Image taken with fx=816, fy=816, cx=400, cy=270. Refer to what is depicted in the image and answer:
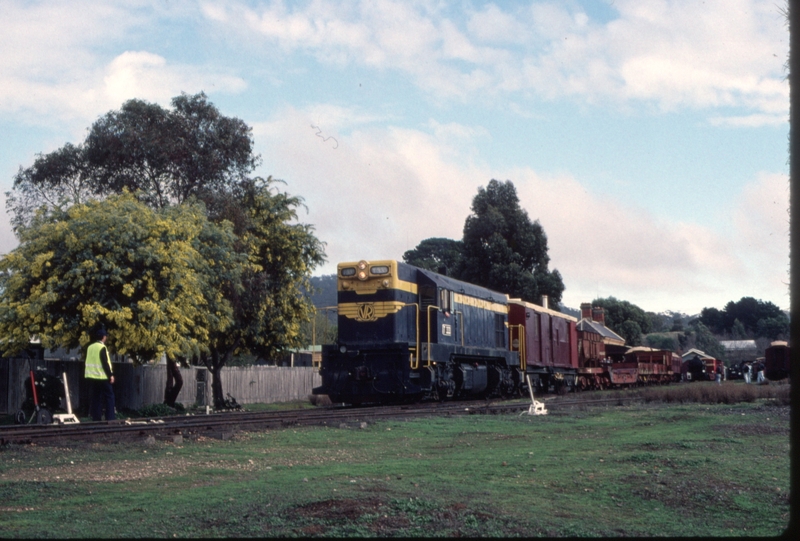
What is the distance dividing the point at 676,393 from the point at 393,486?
20.3 meters

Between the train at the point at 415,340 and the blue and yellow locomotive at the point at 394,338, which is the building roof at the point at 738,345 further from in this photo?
the blue and yellow locomotive at the point at 394,338

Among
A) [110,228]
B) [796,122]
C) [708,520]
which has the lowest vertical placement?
[708,520]

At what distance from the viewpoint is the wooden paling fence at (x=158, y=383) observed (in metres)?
25.8

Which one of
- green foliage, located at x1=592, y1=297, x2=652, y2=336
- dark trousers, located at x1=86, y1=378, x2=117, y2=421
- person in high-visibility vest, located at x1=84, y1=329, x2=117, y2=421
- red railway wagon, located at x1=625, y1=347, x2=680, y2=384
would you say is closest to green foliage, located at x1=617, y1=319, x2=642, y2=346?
green foliage, located at x1=592, y1=297, x2=652, y2=336

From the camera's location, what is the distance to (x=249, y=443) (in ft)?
44.3

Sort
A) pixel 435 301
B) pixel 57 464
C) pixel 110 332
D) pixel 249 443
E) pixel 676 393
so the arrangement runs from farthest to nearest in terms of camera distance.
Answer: pixel 676 393 → pixel 435 301 → pixel 110 332 → pixel 249 443 → pixel 57 464

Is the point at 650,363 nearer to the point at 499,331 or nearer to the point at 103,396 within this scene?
the point at 499,331

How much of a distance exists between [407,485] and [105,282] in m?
16.9

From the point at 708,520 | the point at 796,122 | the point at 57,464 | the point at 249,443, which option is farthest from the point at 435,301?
the point at 796,122

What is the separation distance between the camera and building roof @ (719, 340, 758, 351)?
10512 centimetres

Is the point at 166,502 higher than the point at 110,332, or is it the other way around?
the point at 110,332

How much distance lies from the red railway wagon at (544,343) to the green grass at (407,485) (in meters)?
16.2

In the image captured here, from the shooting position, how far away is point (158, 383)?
32.5 m

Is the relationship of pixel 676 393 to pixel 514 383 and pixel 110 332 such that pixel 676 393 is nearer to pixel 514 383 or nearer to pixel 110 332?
pixel 514 383
